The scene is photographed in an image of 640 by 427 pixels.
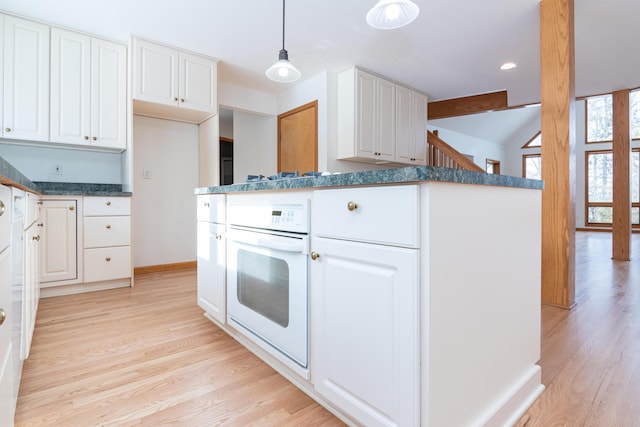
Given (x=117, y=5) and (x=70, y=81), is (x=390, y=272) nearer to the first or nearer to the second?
(x=117, y=5)

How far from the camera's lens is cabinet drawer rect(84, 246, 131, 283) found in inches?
110

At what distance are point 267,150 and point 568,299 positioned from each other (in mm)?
3671

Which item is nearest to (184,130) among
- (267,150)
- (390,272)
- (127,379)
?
(267,150)

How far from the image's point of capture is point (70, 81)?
2756mm

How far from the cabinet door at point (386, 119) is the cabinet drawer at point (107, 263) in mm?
2855

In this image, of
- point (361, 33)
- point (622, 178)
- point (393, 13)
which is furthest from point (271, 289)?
point (622, 178)

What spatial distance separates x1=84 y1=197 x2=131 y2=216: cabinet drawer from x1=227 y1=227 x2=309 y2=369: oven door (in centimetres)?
173

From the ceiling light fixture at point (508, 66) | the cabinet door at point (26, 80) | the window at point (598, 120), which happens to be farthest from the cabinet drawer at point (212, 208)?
the window at point (598, 120)

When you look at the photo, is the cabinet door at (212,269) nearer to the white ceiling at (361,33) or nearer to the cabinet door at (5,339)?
the cabinet door at (5,339)

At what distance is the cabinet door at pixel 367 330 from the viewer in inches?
33.1

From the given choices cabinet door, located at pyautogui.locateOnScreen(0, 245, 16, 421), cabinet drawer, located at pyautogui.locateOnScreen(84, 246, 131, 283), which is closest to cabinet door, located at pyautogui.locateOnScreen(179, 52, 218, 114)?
cabinet drawer, located at pyautogui.locateOnScreen(84, 246, 131, 283)

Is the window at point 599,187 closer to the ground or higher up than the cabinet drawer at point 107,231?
higher up

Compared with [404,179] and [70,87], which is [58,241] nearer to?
[70,87]

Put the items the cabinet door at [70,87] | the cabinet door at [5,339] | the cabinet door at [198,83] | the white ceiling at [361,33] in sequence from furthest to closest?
the cabinet door at [198,83]
the cabinet door at [70,87]
the white ceiling at [361,33]
the cabinet door at [5,339]
